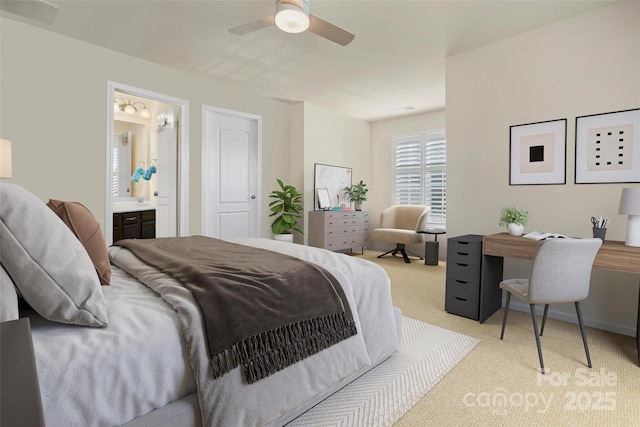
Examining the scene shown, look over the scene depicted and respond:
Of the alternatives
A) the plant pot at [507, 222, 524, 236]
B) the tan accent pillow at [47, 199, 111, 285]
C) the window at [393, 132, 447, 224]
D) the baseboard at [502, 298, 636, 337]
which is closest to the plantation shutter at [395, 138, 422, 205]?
the window at [393, 132, 447, 224]

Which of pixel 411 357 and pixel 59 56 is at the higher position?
pixel 59 56

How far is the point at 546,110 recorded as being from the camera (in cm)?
303

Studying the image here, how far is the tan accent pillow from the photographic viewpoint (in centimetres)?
146

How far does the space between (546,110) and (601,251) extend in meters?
1.41

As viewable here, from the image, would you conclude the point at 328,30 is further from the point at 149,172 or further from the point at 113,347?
the point at 149,172

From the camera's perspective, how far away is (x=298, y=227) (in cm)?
562

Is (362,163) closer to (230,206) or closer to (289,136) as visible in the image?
(289,136)

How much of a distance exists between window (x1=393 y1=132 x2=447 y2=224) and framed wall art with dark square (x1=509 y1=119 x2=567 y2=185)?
103 inches

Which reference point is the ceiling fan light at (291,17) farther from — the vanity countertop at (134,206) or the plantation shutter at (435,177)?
the plantation shutter at (435,177)

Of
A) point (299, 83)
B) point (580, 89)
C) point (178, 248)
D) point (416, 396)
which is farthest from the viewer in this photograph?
point (299, 83)

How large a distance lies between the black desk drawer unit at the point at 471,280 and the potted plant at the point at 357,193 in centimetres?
323

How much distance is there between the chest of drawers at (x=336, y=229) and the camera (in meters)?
5.46

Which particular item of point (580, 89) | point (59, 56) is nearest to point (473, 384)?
point (580, 89)

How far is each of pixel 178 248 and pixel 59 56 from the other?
2.77 m
